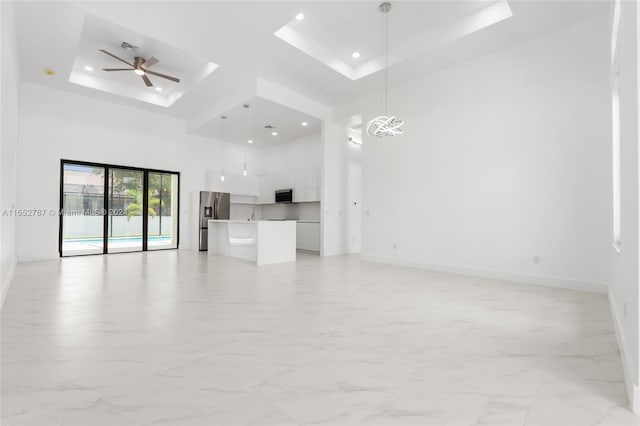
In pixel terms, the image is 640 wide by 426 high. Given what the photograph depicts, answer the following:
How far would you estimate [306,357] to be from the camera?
6.36 ft

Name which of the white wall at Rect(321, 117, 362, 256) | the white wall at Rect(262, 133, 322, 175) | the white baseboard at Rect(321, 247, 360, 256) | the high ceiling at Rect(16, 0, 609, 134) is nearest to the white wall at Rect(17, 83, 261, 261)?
the high ceiling at Rect(16, 0, 609, 134)

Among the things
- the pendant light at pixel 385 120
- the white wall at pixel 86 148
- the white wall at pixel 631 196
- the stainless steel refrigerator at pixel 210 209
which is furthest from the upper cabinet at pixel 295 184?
the white wall at pixel 631 196

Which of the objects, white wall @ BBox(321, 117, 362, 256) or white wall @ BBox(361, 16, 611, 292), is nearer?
white wall @ BBox(361, 16, 611, 292)

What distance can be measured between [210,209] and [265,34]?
515 centimetres

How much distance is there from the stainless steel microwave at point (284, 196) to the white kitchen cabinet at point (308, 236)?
0.75 meters

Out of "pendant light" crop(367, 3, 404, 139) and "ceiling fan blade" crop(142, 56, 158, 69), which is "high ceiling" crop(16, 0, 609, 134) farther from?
"ceiling fan blade" crop(142, 56, 158, 69)

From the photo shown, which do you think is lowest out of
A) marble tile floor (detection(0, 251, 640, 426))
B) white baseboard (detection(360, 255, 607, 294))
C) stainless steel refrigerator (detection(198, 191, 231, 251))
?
marble tile floor (detection(0, 251, 640, 426))

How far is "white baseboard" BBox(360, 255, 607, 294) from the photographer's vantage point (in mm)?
3796

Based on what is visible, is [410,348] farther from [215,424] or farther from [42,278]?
[42,278]

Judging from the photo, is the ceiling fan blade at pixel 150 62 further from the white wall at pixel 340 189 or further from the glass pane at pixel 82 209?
the white wall at pixel 340 189

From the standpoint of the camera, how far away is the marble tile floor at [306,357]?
4.60 feet

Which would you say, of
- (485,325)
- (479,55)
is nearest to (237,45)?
(479,55)

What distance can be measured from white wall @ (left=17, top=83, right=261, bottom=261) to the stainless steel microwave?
63.3 inches

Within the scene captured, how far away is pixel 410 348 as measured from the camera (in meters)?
2.09
